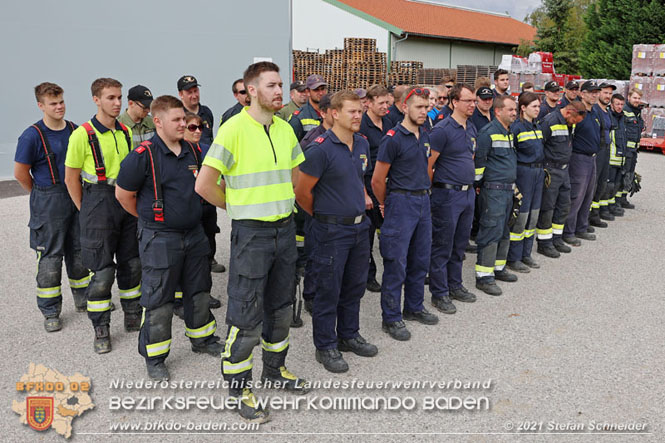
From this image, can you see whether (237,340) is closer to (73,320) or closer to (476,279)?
(73,320)

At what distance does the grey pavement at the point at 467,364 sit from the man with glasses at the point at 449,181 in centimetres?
39

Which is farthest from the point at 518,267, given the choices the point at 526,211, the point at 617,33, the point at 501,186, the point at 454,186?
the point at 617,33

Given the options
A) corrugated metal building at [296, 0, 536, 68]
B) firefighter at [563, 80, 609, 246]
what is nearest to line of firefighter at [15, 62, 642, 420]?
firefighter at [563, 80, 609, 246]

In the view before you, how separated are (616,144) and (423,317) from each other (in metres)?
5.68

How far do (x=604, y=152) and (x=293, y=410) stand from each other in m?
6.76

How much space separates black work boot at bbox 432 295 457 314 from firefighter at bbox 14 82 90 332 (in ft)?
12.0

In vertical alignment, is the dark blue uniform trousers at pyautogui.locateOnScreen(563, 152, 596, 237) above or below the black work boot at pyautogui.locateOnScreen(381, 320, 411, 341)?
above

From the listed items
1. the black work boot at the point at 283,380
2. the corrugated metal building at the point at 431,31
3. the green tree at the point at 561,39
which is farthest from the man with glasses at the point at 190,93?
the green tree at the point at 561,39

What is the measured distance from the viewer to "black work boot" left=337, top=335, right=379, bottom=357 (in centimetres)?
434

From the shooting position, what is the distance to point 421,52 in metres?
26.1

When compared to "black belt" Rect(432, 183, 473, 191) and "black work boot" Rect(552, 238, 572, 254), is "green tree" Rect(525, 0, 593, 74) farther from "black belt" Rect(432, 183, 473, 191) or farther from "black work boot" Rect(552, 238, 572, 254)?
"black belt" Rect(432, 183, 473, 191)

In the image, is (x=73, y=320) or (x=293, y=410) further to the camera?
(x=73, y=320)

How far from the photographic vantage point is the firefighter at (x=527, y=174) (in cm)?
615

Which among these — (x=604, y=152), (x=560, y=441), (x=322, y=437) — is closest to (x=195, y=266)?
(x=322, y=437)
